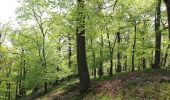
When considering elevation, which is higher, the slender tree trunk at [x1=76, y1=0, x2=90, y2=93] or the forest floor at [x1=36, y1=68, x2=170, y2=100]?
the slender tree trunk at [x1=76, y1=0, x2=90, y2=93]

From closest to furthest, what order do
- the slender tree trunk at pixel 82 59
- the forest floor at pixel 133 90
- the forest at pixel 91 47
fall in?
1. the forest floor at pixel 133 90
2. the forest at pixel 91 47
3. the slender tree trunk at pixel 82 59

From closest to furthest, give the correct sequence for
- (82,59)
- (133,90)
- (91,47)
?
(133,90) → (82,59) → (91,47)

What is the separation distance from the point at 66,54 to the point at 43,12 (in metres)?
17.3

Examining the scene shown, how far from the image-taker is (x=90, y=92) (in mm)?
19922

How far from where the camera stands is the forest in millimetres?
18938

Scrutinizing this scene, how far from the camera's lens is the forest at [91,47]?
1894 centimetres

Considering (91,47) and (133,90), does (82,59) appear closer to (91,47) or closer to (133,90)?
(133,90)

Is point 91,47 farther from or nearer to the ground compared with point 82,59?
farther from the ground

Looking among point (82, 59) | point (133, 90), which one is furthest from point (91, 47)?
point (133, 90)

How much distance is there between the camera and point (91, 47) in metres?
32.8

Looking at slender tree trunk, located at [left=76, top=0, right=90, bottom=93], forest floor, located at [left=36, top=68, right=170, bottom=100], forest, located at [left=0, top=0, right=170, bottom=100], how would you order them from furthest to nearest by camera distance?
1. slender tree trunk, located at [left=76, top=0, right=90, bottom=93]
2. forest, located at [left=0, top=0, right=170, bottom=100]
3. forest floor, located at [left=36, top=68, right=170, bottom=100]

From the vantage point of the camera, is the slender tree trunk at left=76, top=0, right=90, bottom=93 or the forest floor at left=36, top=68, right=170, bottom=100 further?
the slender tree trunk at left=76, top=0, right=90, bottom=93

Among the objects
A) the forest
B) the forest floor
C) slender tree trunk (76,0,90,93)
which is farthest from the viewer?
slender tree trunk (76,0,90,93)

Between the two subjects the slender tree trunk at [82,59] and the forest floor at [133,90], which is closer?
the forest floor at [133,90]
